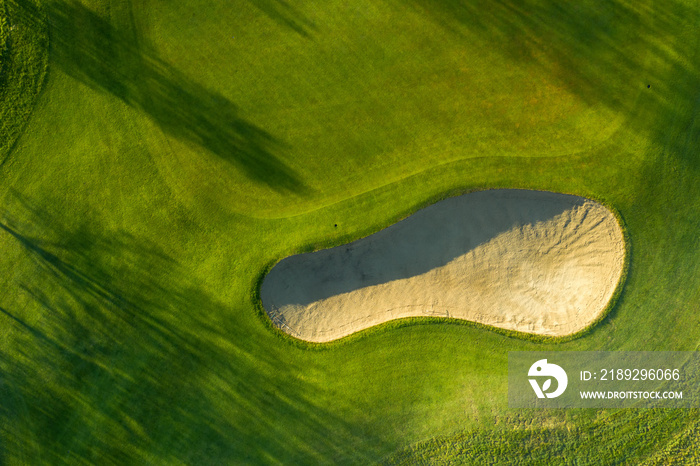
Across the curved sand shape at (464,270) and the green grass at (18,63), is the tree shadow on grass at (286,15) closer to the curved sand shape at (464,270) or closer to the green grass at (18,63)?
the curved sand shape at (464,270)

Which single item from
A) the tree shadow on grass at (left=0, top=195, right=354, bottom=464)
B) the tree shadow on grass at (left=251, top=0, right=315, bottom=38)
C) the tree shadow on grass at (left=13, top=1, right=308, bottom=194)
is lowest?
the tree shadow on grass at (left=0, top=195, right=354, bottom=464)

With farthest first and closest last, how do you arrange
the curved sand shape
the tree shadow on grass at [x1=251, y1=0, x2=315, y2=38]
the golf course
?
the tree shadow on grass at [x1=251, y1=0, x2=315, y2=38] → the curved sand shape → the golf course

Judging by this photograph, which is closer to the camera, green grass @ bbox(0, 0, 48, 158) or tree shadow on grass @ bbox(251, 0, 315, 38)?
tree shadow on grass @ bbox(251, 0, 315, 38)

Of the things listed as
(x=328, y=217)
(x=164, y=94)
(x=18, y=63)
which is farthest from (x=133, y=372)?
(x=18, y=63)

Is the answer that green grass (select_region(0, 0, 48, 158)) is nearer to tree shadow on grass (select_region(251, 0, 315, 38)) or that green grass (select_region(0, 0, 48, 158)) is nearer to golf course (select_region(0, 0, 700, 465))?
golf course (select_region(0, 0, 700, 465))

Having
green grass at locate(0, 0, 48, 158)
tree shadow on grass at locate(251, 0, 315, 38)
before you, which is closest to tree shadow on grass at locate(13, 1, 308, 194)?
green grass at locate(0, 0, 48, 158)

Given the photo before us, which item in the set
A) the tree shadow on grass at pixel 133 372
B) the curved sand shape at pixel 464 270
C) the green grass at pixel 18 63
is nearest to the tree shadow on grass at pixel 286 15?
the curved sand shape at pixel 464 270

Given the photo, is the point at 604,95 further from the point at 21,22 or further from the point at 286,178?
the point at 21,22

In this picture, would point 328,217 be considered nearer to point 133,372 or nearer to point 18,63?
point 133,372
